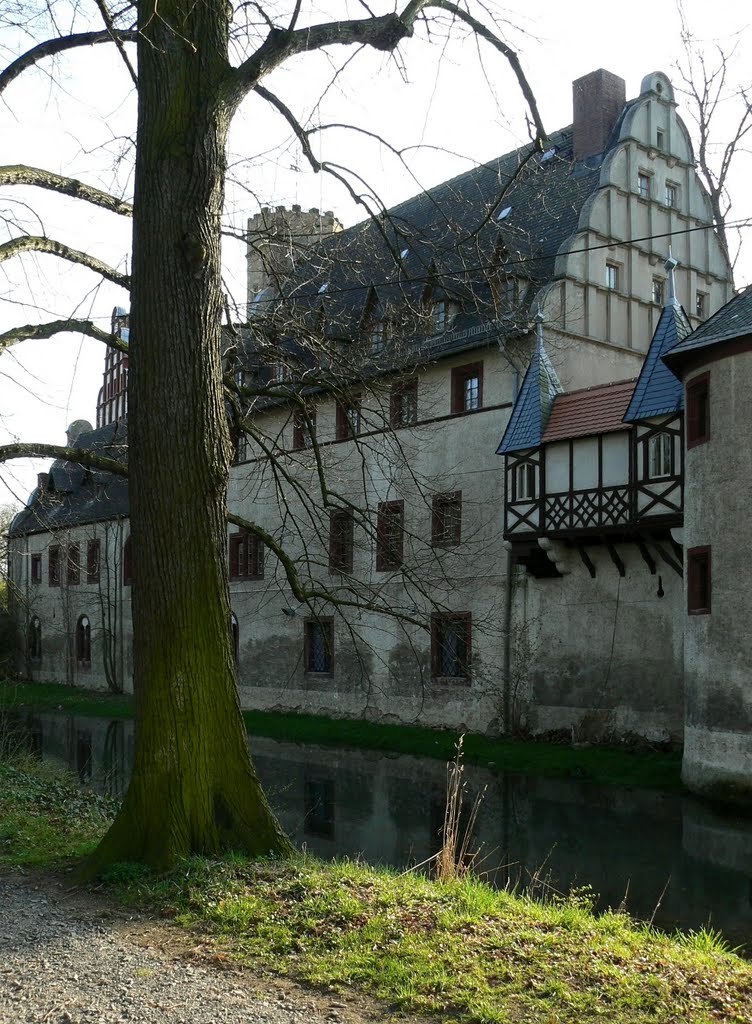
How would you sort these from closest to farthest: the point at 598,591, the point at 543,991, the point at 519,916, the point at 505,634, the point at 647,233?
the point at 543,991 → the point at 519,916 → the point at 598,591 → the point at 505,634 → the point at 647,233

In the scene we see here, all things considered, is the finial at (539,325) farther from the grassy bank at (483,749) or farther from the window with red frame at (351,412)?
the window with red frame at (351,412)

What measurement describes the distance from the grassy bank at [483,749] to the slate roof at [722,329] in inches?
273

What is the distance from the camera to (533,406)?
2219 centimetres

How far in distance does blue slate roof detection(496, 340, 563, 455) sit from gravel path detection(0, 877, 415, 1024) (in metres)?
16.8

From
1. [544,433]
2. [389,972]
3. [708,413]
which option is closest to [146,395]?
[389,972]

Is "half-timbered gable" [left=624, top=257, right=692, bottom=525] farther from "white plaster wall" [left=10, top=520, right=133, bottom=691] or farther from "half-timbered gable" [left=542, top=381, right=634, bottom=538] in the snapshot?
"white plaster wall" [left=10, top=520, right=133, bottom=691]

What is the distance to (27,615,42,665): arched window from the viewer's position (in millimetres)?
44781

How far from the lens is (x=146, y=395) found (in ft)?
24.8

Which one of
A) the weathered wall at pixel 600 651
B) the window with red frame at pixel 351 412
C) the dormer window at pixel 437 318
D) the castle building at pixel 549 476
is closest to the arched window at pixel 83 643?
the castle building at pixel 549 476

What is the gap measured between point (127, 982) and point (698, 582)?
1398 cm

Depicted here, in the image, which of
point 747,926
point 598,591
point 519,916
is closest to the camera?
Answer: point 519,916

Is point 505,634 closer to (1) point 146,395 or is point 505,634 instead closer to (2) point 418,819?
(2) point 418,819

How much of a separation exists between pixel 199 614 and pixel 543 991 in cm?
345

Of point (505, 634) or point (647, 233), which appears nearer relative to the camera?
point (505, 634)
